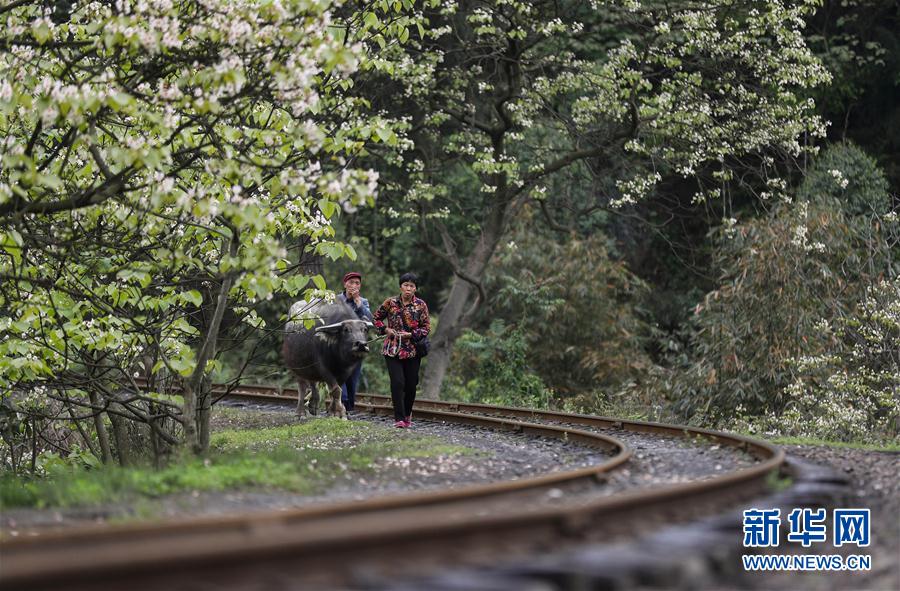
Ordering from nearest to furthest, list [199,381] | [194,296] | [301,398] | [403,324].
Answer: [194,296] < [199,381] < [403,324] < [301,398]

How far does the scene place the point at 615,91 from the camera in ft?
71.6

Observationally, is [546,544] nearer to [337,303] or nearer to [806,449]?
[806,449]

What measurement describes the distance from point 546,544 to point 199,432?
7.29 m

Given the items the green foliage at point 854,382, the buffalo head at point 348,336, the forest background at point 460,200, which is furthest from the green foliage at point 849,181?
the buffalo head at point 348,336

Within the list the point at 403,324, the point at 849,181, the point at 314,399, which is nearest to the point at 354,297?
the point at 403,324

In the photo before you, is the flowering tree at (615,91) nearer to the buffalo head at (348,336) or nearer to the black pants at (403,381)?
the buffalo head at (348,336)

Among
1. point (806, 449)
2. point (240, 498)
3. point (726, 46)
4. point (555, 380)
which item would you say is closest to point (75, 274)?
point (240, 498)

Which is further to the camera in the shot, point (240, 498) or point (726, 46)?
point (726, 46)

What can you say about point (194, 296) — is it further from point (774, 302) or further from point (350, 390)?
point (774, 302)

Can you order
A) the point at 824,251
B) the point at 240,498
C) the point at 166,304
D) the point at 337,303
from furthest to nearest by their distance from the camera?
the point at 824,251 → the point at 337,303 → the point at 166,304 → the point at 240,498

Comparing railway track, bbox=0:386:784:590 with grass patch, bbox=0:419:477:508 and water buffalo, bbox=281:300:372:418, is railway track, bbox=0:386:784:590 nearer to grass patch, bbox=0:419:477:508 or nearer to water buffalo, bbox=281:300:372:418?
grass patch, bbox=0:419:477:508

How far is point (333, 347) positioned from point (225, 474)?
7677 mm

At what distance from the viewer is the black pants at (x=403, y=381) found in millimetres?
→ 14719

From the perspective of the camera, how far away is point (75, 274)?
11023mm
